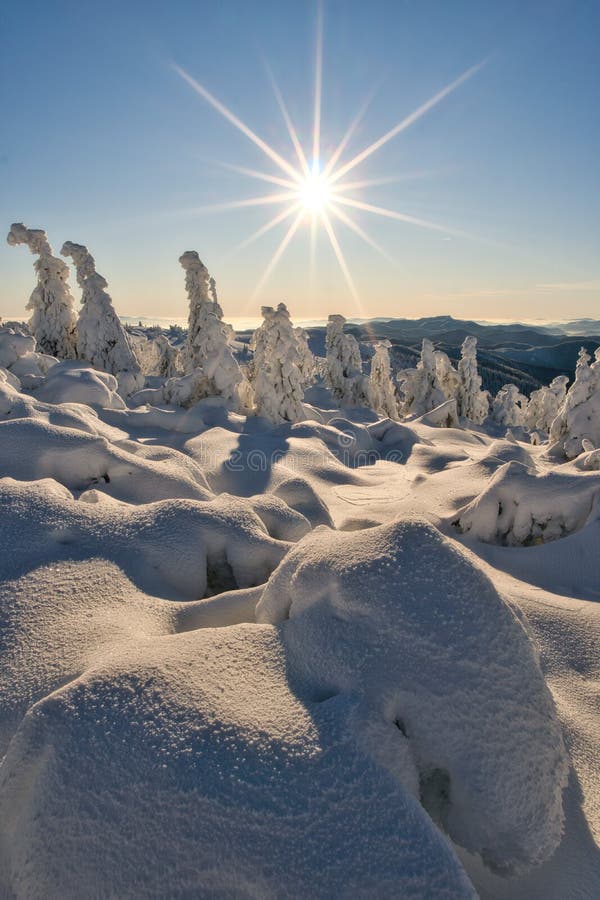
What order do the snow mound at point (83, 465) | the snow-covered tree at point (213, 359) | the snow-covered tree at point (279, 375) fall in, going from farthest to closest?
the snow-covered tree at point (279, 375) → the snow-covered tree at point (213, 359) → the snow mound at point (83, 465)

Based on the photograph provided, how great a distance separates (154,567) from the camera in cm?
359

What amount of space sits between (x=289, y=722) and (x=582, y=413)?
16173mm

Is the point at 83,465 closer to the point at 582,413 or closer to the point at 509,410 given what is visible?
the point at 582,413

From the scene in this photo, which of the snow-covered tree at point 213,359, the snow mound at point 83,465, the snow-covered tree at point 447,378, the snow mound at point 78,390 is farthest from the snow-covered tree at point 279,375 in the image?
the snow-covered tree at point 447,378

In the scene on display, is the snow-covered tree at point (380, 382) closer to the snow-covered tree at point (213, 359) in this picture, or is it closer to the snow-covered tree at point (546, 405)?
the snow-covered tree at point (213, 359)

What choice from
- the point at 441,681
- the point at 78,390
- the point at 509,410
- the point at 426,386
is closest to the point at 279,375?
the point at 78,390

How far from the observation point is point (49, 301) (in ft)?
68.1

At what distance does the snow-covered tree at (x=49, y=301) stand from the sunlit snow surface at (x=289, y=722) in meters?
20.3

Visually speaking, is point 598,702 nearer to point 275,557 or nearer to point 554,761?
point 554,761

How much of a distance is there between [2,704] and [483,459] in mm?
9107

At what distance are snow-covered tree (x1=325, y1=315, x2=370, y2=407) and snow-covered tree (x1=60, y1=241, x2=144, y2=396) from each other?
1641 cm

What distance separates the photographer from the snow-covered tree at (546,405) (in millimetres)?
36062

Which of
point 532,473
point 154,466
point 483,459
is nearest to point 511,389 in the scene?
point 483,459

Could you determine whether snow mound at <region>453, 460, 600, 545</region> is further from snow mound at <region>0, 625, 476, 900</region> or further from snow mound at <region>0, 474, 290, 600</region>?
snow mound at <region>0, 625, 476, 900</region>
